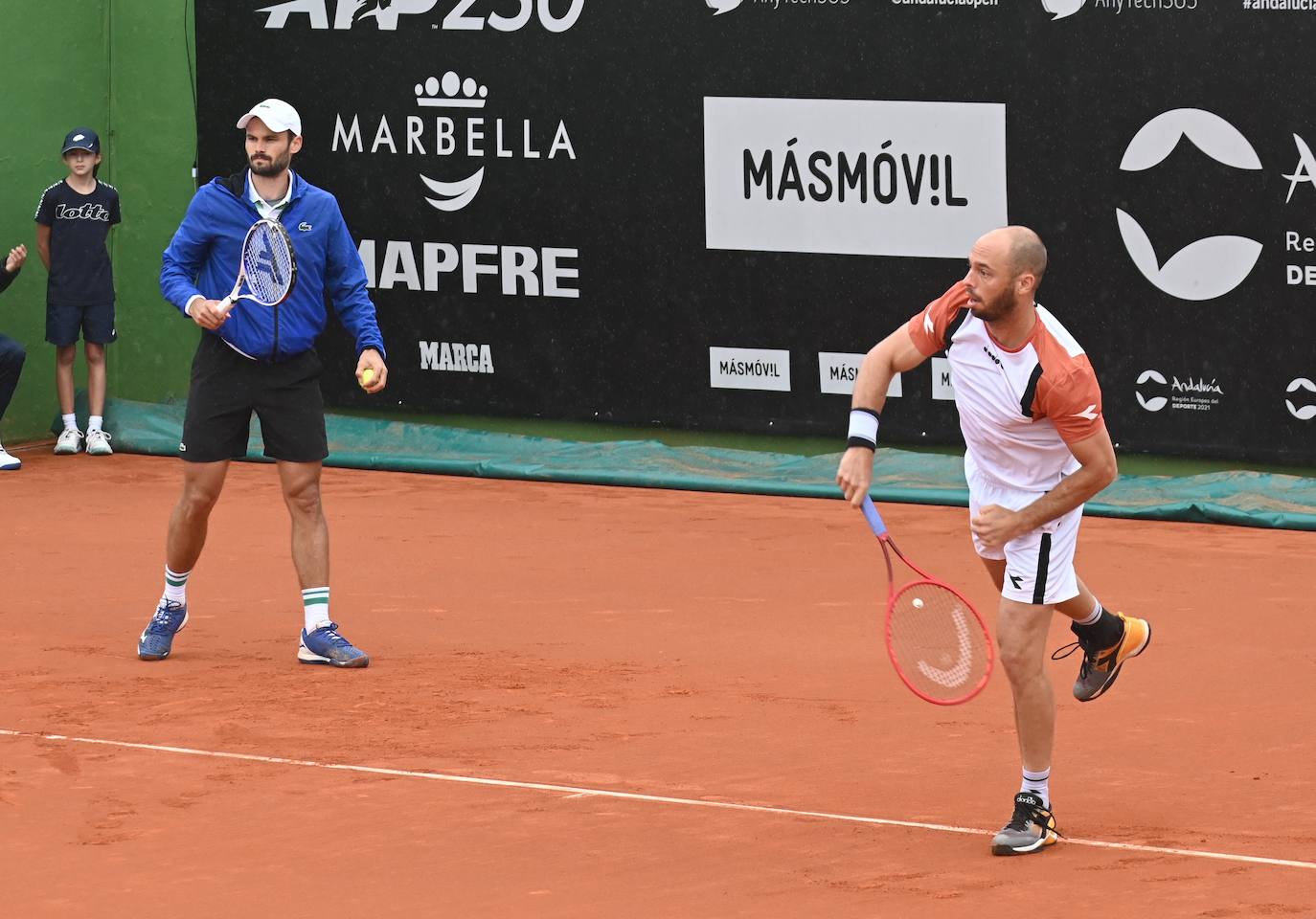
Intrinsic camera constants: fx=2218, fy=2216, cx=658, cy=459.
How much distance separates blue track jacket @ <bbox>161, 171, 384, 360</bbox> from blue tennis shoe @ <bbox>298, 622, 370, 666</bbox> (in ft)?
3.27

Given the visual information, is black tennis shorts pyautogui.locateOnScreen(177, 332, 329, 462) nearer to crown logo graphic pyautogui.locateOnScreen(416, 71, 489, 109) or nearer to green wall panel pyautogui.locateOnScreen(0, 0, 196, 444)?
crown logo graphic pyautogui.locateOnScreen(416, 71, 489, 109)

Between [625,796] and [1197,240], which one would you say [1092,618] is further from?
[1197,240]

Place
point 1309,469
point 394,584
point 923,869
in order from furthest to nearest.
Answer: point 1309,469 → point 394,584 → point 923,869

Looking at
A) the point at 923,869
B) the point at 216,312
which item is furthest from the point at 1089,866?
the point at 216,312

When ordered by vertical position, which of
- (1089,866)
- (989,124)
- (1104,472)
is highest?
(989,124)

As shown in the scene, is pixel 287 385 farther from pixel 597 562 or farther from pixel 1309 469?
pixel 1309 469

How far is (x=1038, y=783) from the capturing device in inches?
222

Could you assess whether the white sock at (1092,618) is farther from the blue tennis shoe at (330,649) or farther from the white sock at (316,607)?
the white sock at (316,607)

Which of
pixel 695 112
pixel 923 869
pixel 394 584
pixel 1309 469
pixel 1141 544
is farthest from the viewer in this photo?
pixel 695 112

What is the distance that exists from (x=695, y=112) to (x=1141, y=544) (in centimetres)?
370

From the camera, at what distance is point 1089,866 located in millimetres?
5473

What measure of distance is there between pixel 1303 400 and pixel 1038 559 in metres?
5.95

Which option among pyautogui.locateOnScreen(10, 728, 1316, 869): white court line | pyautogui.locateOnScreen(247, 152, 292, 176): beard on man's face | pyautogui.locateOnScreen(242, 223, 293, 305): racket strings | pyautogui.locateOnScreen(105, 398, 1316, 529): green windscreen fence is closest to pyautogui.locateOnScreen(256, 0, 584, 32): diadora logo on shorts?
pyautogui.locateOnScreen(105, 398, 1316, 529): green windscreen fence

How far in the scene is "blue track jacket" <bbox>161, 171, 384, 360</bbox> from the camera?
25.9 feet
